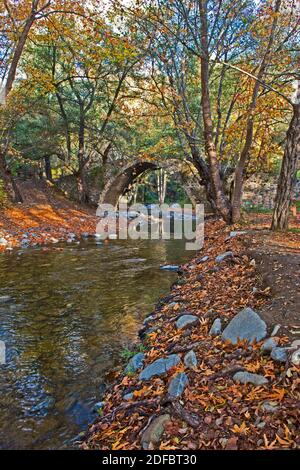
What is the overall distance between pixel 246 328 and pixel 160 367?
1.08m

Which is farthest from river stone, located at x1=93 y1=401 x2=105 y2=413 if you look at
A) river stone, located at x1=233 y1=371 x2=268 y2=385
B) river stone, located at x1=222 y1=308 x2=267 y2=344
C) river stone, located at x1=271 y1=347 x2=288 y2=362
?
river stone, located at x1=271 y1=347 x2=288 y2=362

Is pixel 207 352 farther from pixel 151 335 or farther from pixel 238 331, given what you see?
pixel 151 335

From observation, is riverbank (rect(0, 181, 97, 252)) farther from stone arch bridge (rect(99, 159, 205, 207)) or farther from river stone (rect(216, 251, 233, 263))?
river stone (rect(216, 251, 233, 263))

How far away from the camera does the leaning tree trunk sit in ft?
28.2

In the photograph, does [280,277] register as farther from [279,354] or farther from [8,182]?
[8,182]

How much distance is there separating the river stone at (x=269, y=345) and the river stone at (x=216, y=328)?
787mm

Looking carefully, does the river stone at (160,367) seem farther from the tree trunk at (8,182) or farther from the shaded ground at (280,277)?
the tree trunk at (8,182)

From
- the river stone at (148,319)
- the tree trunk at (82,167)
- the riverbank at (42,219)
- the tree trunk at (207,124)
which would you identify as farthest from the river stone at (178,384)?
the tree trunk at (82,167)

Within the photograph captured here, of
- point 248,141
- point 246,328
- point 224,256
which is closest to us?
point 246,328

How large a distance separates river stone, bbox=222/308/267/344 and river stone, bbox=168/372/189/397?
30.7 inches

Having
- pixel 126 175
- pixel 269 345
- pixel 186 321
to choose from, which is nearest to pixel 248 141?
pixel 186 321

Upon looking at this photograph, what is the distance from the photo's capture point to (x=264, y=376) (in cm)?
340

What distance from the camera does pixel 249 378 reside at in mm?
3434
